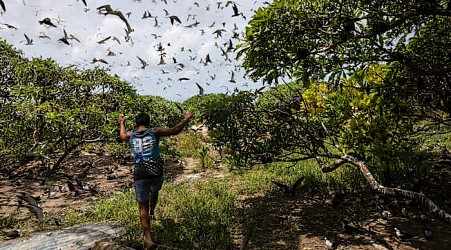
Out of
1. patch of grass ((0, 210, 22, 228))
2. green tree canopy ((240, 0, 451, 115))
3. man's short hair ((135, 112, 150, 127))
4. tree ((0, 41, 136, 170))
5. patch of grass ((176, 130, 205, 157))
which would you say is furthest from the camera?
patch of grass ((176, 130, 205, 157))

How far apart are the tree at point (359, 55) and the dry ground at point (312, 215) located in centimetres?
119

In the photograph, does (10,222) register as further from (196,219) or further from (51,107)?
(196,219)

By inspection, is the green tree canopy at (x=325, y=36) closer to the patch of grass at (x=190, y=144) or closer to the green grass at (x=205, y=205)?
the green grass at (x=205, y=205)

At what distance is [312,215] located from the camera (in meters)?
6.14

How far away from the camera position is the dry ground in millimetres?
4848

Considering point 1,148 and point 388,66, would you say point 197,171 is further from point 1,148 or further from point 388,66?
point 388,66


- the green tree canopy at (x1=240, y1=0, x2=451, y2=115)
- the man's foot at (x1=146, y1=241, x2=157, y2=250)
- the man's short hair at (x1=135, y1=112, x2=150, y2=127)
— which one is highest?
the green tree canopy at (x1=240, y1=0, x2=451, y2=115)

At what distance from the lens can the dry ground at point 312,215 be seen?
4848mm

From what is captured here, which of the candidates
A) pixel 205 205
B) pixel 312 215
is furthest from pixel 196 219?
pixel 312 215

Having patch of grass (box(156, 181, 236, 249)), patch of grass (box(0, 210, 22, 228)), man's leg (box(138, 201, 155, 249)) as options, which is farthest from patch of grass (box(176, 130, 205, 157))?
man's leg (box(138, 201, 155, 249))

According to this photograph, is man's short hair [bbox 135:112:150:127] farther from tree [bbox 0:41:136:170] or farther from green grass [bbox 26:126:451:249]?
tree [bbox 0:41:136:170]

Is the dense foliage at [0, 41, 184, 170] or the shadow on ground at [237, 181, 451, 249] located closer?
the shadow on ground at [237, 181, 451, 249]

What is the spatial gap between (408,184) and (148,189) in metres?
5.85

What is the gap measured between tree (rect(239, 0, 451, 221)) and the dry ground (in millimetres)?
1187
